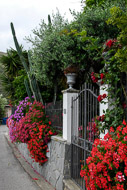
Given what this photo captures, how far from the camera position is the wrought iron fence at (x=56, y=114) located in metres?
5.74

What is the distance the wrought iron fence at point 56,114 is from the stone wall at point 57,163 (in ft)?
1.35

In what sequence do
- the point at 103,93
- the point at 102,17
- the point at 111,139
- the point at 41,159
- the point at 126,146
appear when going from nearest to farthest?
the point at 126,146, the point at 111,139, the point at 103,93, the point at 102,17, the point at 41,159

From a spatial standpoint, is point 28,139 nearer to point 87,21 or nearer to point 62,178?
point 62,178

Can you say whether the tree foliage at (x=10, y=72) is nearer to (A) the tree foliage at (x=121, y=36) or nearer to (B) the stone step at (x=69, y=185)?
(B) the stone step at (x=69, y=185)

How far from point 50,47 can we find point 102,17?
1633mm

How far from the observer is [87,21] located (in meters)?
5.82

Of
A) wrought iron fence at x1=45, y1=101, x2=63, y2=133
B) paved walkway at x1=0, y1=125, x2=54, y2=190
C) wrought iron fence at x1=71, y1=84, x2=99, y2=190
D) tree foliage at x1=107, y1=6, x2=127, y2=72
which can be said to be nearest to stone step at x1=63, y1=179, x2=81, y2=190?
wrought iron fence at x1=71, y1=84, x2=99, y2=190

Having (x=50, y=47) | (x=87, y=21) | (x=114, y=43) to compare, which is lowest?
(x=114, y=43)

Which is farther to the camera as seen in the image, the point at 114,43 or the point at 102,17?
the point at 102,17

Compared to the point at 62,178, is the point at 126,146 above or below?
above

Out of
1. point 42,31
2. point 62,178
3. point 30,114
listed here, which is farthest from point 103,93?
point 42,31

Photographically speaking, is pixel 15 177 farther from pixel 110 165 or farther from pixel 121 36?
pixel 121 36

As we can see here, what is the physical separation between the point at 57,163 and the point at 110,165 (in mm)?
2949

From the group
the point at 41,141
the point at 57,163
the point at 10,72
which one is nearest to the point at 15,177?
the point at 41,141
